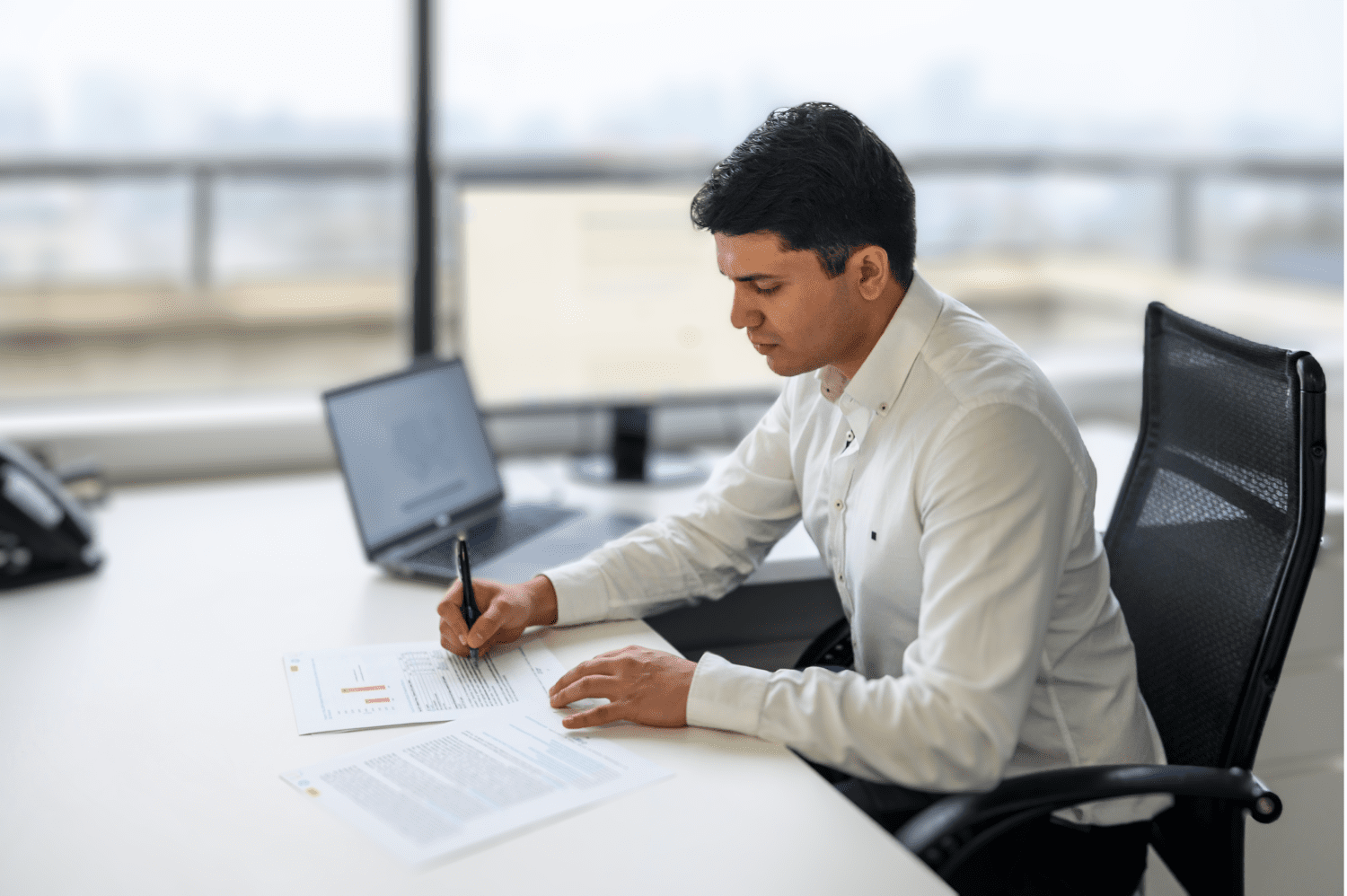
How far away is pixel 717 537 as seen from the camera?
4.91ft

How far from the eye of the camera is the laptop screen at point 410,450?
160 cm

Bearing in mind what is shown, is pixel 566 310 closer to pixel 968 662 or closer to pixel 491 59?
pixel 491 59

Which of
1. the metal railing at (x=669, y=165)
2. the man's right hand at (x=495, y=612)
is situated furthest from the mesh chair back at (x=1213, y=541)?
the metal railing at (x=669, y=165)

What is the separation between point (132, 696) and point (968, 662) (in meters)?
0.85

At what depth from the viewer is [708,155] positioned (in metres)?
2.61

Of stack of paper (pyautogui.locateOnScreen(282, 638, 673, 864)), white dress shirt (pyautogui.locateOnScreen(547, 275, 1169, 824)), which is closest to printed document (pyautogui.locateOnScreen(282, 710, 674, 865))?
stack of paper (pyautogui.locateOnScreen(282, 638, 673, 864))

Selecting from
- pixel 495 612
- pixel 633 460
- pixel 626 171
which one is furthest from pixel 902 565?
pixel 626 171

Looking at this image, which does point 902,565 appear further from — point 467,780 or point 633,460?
point 633,460

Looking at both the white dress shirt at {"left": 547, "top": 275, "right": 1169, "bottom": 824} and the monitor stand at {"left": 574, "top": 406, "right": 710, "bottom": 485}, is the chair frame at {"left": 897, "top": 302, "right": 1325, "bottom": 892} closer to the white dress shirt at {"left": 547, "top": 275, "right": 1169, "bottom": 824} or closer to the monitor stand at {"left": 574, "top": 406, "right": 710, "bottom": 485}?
the white dress shirt at {"left": 547, "top": 275, "right": 1169, "bottom": 824}

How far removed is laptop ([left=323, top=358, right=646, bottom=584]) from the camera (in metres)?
1.59

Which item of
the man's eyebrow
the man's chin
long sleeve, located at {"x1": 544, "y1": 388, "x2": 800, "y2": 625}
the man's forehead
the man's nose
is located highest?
the man's forehead

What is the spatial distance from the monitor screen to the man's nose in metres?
0.79

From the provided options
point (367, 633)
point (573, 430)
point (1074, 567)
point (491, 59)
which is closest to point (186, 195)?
point (491, 59)

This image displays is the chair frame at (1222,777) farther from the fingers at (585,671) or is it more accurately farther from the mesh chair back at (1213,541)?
the fingers at (585,671)
